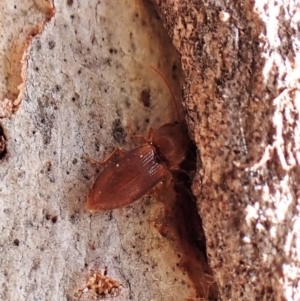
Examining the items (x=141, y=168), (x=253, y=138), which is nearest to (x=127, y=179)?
(x=141, y=168)

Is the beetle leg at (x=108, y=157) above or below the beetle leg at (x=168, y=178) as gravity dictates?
above

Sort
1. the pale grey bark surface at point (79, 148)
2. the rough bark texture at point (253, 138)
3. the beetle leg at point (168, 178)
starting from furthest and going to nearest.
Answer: the beetle leg at point (168, 178)
the pale grey bark surface at point (79, 148)
the rough bark texture at point (253, 138)

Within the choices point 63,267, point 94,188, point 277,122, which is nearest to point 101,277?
point 63,267

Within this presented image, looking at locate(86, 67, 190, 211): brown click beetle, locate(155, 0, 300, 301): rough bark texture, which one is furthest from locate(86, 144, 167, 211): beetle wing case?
locate(155, 0, 300, 301): rough bark texture

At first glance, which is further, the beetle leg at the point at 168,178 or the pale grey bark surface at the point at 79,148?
the beetle leg at the point at 168,178

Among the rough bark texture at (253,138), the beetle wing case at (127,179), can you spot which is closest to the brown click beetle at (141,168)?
the beetle wing case at (127,179)

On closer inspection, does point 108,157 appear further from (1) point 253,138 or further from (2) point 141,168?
(1) point 253,138

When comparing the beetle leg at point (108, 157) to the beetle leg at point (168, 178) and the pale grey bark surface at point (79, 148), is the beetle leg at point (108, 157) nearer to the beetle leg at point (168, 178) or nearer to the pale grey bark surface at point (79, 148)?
the pale grey bark surface at point (79, 148)

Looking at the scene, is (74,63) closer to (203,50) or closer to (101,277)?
(203,50)
